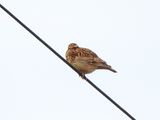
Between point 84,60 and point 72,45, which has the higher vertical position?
point 72,45

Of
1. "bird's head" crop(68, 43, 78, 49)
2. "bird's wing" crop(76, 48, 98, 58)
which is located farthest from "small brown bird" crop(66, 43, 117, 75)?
"bird's head" crop(68, 43, 78, 49)

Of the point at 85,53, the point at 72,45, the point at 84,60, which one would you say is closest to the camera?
the point at 84,60

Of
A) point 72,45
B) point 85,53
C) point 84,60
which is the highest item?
point 72,45

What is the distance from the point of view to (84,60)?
14.2m

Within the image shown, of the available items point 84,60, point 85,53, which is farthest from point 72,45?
point 84,60

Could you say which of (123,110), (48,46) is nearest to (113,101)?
(123,110)

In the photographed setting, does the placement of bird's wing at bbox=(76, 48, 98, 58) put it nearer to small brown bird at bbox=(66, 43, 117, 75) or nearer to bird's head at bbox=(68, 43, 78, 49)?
small brown bird at bbox=(66, 43, 117, 75)

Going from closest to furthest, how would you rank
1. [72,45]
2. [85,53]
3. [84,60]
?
[84,60], [85,53], [72,45]

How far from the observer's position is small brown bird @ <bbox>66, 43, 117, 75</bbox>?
13969 millimetres

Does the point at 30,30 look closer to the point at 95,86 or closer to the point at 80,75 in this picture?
the point at 95,86

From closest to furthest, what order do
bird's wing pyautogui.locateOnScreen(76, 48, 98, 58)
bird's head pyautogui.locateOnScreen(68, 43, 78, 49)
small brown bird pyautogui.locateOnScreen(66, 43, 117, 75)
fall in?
1. small brown bird pyautogui.locateOnScreen(66, 43, 117, 75)
2. bird's wing pyautogui.locateOnScreen(76, 48, 98, 58)
3. bird's head pyautogui.locateOnScreen(68, 43, 78, 49)

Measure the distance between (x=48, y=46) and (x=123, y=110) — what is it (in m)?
1.24

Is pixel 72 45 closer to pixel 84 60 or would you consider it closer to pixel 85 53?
pixel 85 53

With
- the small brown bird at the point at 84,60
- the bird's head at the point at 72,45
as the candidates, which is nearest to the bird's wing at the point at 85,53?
the small brown bird at the point at 84,60
